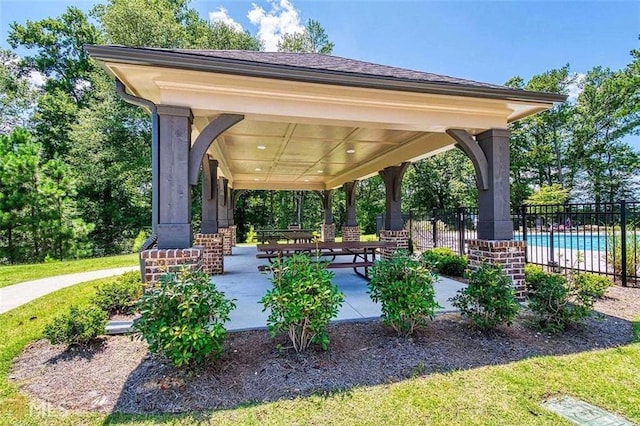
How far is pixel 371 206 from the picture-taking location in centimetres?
2488

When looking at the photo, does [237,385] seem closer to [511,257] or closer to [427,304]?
[427,304]

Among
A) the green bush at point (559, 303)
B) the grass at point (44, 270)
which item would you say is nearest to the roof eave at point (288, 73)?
the green bush at point (559, 303)

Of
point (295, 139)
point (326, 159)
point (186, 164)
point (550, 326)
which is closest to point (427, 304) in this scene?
point (550, 326)

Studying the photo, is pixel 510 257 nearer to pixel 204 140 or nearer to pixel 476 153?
pixel 476 153

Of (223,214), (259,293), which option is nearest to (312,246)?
(259,293)

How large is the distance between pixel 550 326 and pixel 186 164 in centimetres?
475

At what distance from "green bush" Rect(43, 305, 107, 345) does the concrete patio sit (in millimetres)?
1386

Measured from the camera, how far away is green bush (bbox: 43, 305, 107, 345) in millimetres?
3324

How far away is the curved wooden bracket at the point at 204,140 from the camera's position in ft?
13.3

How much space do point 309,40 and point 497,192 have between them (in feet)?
63.6

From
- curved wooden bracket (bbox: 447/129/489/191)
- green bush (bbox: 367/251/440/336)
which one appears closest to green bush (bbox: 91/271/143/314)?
green bush (bbox: 367/251/440/336)

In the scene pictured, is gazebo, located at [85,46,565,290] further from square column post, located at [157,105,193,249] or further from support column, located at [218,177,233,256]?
support column, located at [218,177,233,256]

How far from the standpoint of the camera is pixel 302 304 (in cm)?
304

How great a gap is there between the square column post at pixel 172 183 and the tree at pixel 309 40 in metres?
18.7
